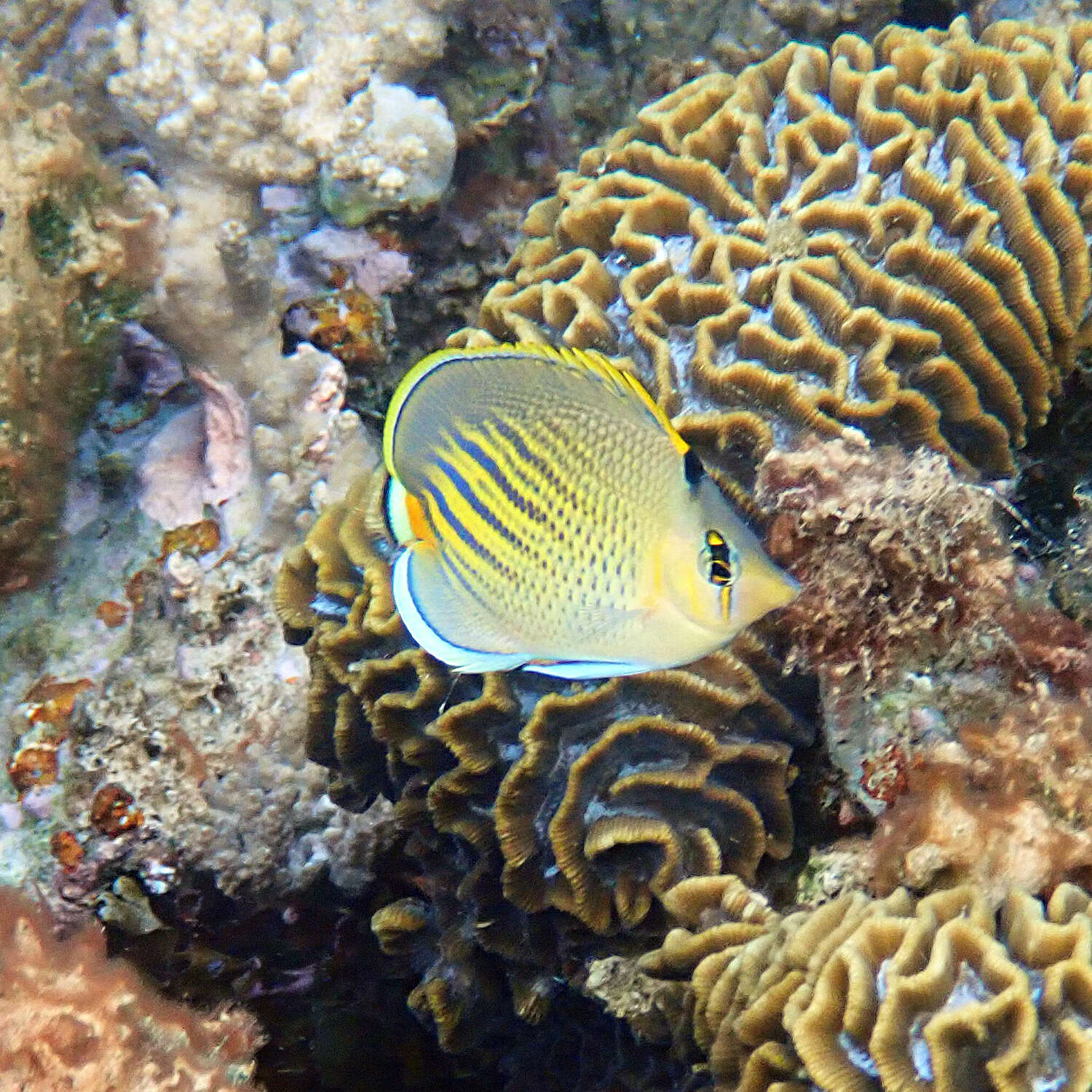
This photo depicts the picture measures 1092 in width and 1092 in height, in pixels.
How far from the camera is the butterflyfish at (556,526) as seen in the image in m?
1.61

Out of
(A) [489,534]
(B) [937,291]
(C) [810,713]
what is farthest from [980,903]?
(B) [937,291]

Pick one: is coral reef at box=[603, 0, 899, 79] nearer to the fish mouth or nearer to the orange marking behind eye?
the orange marking behind eye

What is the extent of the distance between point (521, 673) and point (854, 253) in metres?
1.74

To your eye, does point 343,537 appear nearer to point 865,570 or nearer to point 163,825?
point 163,825

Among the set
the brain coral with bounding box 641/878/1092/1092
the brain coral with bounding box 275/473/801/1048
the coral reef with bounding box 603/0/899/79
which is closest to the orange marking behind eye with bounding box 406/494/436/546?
the brain coral with bounding box 275/473/801/1048

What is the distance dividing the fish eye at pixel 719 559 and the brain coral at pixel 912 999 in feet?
3.15

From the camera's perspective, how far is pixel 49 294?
3611 millimetres

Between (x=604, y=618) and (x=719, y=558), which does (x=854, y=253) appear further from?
(x=604, y=618)

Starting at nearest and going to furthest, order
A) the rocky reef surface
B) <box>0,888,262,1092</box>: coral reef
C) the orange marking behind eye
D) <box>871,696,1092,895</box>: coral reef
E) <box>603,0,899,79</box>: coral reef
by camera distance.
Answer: the orange marking behind eye
<box>871,696,1092,895</box>: coral reef
the rocky reef surface
<box>0,888,262,1092</box>: coral reef
<box>603,0,899,79</box>: coral reef

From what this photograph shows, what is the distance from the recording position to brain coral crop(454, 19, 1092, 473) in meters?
2.89

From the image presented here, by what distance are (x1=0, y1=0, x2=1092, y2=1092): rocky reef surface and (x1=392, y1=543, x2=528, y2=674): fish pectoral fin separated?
0.97m

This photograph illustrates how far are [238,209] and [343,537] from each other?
183 centimetres

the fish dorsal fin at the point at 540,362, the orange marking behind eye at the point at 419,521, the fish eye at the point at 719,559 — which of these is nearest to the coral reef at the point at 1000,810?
the fish eye at the point at 719,559

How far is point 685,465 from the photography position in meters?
1.60
